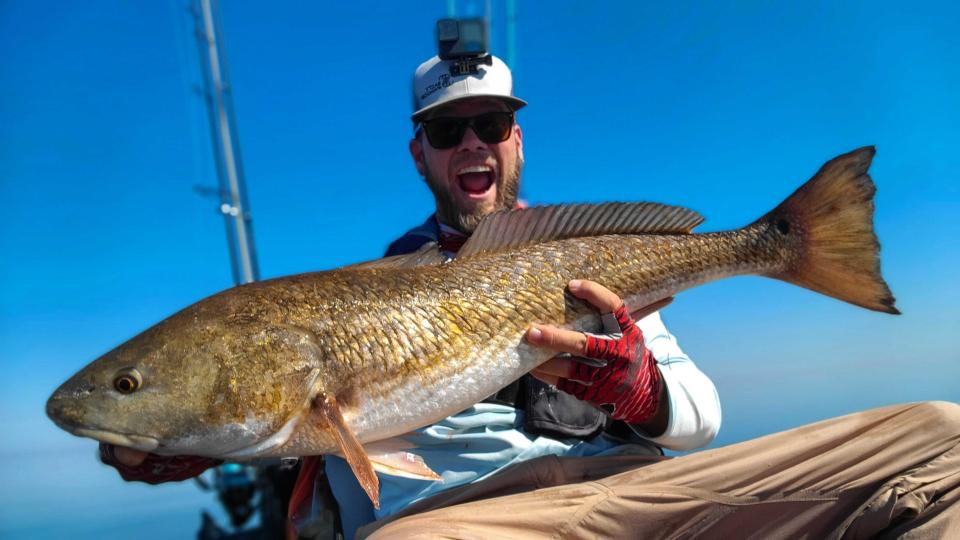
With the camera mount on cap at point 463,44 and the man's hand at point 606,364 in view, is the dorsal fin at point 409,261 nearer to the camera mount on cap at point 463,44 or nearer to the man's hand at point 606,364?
the man's hand at point 606,364

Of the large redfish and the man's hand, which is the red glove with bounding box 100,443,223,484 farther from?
the man's hand

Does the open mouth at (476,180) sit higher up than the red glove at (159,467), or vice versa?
the open mouth at (476,180)

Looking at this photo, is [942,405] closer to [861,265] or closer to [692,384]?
[861,265]

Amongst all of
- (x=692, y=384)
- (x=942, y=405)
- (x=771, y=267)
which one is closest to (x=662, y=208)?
(x=771, y=267)

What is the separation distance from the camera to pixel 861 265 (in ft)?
11.5

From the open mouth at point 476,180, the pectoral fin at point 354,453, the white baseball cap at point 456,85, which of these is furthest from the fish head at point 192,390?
the white baseball cap at point 456,85

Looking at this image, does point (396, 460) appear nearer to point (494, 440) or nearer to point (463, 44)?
point (494, 440)

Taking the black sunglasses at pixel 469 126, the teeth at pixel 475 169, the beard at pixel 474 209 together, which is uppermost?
the black sunglasses at pixel 469 126

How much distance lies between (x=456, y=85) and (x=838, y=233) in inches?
→ 95.6

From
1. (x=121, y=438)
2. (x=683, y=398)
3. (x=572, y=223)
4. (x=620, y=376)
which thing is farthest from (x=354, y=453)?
(x=683, y=398)

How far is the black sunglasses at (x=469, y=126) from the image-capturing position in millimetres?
4406

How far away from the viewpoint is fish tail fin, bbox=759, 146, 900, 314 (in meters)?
3.47

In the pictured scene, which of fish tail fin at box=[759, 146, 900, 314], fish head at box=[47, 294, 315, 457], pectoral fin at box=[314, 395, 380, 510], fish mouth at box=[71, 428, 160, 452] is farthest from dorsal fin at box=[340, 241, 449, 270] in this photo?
fish tail fin at box=[759, 146, 900, 314]

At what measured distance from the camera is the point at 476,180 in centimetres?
451
